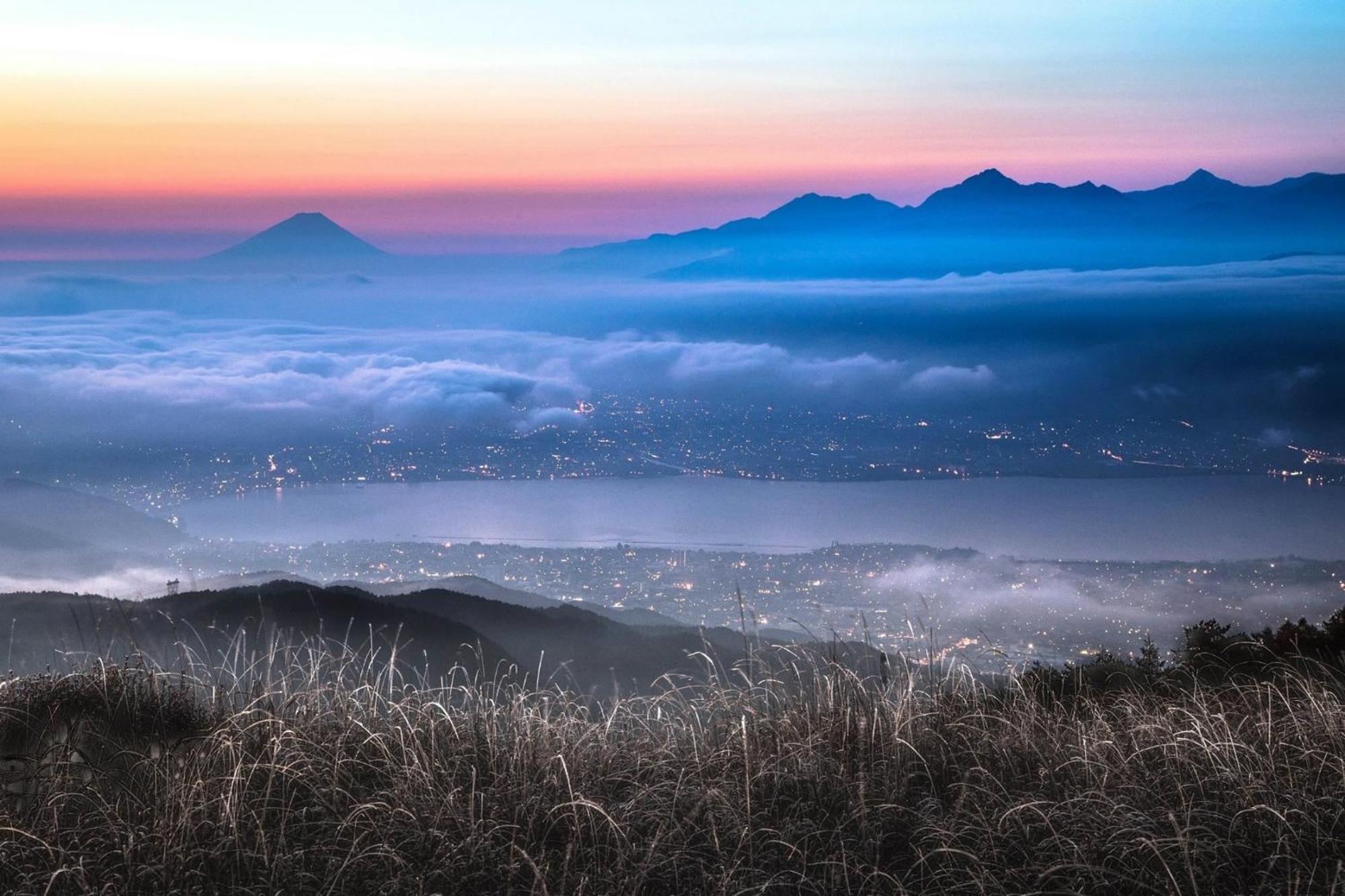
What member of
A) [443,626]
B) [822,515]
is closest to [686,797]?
[443,626]

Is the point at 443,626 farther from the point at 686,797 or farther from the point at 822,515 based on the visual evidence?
the point at 822,515

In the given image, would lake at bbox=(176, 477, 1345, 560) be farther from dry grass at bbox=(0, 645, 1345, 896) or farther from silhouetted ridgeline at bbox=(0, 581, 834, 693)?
dry grass at bbox=(0, 645, 1345, 896)

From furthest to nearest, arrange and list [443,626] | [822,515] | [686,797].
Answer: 1. [822,515]
2. [443,626]
3. [686,797]

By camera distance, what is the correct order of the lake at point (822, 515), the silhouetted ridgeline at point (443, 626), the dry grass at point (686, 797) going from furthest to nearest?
the lake at point (822, 515)
the silhouetted ridgeline at point (443, 626)
the dry grass at point (686, 797)

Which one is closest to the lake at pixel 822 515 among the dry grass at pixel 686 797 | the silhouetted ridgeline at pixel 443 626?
the silhouetted ridgeline at pixel 443 626

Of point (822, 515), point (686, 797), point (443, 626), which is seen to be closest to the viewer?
point (686, 797)

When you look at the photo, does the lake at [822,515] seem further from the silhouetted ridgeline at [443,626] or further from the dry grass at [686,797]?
the dry grass at [686,797]

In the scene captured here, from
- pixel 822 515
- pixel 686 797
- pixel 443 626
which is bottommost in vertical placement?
pixel 822 515
